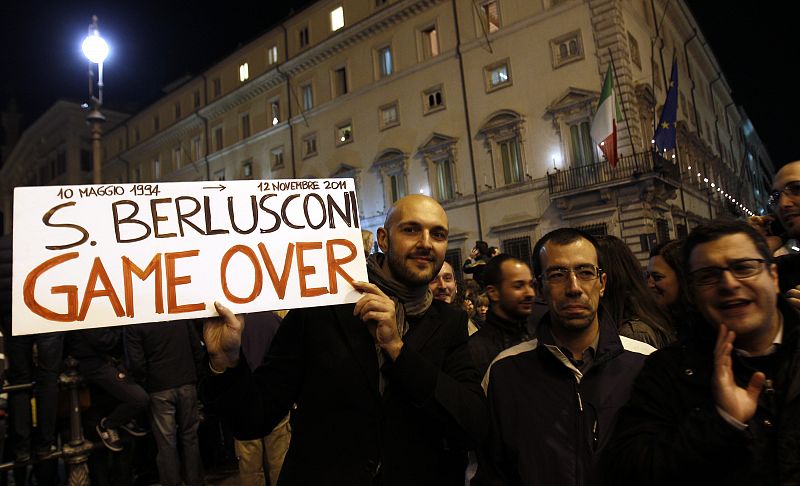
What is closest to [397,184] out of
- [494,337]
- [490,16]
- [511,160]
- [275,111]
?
[511,160]

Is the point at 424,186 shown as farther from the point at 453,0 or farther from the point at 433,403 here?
the point at 433,403

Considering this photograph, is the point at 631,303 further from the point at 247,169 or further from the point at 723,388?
the point at 247,169

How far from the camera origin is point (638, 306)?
111 inches

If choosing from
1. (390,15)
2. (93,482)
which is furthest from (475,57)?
(93,482)

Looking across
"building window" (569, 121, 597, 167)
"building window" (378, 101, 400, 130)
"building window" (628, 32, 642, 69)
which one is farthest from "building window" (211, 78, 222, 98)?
"building window" (628, 32, 642, 69)

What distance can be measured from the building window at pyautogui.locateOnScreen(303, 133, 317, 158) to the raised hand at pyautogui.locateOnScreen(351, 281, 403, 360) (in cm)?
2782

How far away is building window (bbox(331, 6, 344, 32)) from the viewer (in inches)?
1093

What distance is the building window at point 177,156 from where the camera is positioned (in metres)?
37.4

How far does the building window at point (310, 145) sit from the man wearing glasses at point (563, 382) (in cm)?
2758

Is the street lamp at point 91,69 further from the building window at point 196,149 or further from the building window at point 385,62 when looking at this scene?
the building window at point 196,149

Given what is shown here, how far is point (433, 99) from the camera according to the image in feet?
78.9

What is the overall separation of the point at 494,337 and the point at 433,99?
2193 centimetres

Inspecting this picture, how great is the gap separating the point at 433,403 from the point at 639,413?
677mm

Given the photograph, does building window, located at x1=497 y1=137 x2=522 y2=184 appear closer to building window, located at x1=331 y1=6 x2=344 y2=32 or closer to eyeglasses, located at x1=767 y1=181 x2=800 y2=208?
building window, located at x1=331 y1=6 x2=344 y2=32
